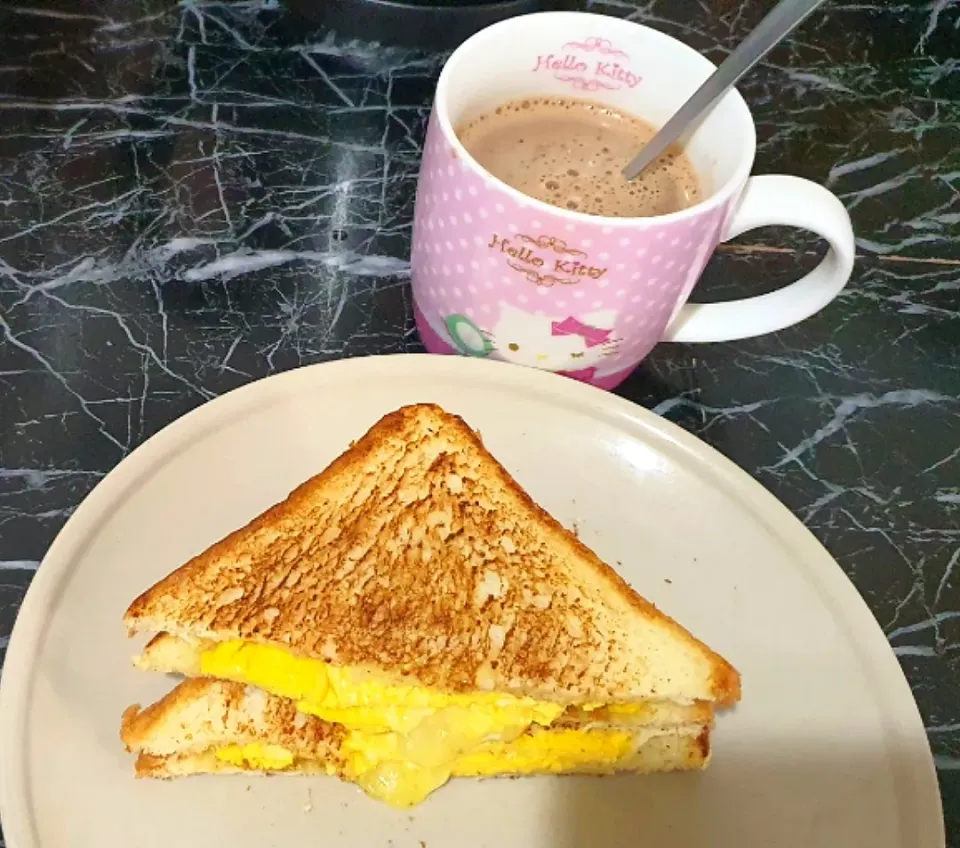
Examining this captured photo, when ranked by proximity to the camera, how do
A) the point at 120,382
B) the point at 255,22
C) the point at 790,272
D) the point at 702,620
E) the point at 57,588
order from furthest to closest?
the point at 255,22
the point at 790,272
the point at 120,382
the point at 702,620
the point at 57,588

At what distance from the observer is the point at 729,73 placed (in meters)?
0.90

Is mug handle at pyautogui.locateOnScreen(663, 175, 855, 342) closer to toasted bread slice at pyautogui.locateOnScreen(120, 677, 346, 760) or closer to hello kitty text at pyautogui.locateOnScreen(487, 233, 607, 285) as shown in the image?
hello kitty text at pyautogui.locateOnScreen(487, 233, 607, 285)

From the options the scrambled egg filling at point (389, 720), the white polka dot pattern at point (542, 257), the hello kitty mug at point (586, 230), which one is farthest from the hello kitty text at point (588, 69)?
the scrambled egg filling at point (389, 720)

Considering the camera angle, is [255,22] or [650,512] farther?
[255,22]

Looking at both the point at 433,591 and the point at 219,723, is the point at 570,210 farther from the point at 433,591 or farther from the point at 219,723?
the point at 219,723

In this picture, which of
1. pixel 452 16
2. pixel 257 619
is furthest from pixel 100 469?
pixel 452 16

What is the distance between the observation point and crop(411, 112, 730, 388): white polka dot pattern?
0.88 meters

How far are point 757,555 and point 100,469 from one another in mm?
668

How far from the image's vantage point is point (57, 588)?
0.87 metres

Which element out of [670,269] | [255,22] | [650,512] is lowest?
[650,512]

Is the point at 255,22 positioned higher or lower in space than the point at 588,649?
higher

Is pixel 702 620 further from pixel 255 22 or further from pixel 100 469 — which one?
pixel 255 22

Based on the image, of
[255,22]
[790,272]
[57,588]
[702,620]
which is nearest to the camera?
[57,588]

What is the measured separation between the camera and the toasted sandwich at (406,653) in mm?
880
